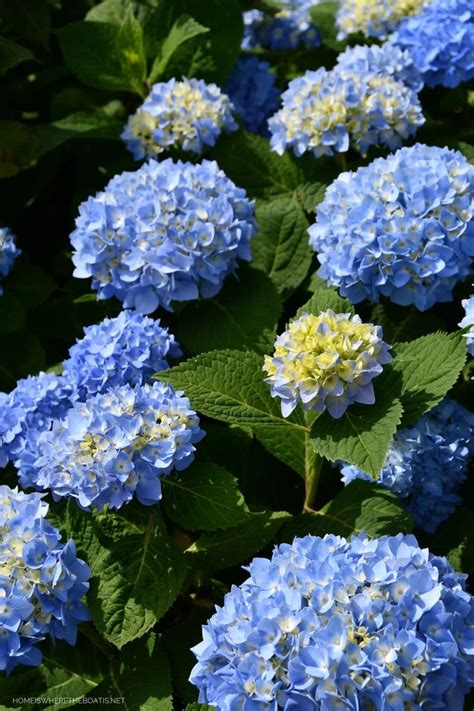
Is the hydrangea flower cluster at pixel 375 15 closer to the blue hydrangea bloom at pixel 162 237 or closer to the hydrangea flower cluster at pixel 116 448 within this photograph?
the blue hydrangea bloom at pixel 162 237

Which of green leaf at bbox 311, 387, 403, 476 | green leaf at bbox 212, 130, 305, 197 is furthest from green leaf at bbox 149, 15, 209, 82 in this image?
green leaf at bbox 311, 387, 403, 476

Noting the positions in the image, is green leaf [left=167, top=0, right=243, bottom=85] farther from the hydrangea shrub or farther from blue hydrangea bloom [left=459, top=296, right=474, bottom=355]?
blue hydrangea bloom [left=459, top=296, right=474, bottom=355]

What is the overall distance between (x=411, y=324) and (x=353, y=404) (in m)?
0.61

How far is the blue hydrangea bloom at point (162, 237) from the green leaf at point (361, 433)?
2.28ft

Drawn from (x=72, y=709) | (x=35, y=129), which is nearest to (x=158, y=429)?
(x=72, y=709)

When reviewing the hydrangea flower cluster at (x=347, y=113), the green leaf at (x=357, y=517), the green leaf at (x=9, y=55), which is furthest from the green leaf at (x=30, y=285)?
the green leaf at (x=357, y=517)

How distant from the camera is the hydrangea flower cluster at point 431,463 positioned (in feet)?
7.47

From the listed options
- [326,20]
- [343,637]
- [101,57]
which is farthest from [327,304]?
[326,20]

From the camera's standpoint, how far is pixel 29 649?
1.93 metres

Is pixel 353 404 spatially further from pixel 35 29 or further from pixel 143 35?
pixel 35 29

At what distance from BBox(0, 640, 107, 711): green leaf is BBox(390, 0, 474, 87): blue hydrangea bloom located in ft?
6.96

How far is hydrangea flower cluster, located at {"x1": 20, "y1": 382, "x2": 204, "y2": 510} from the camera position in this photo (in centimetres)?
199

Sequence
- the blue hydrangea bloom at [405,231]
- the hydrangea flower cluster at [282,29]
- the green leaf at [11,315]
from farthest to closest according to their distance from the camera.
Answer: the hydrangea flower cluster at [282,29], the green leaf at [11,315], the blue hydrangea bloom at [405,231]

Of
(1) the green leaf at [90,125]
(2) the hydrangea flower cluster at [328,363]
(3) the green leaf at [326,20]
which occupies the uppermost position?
(2) the hydrangea flower cluster at [328,363]
